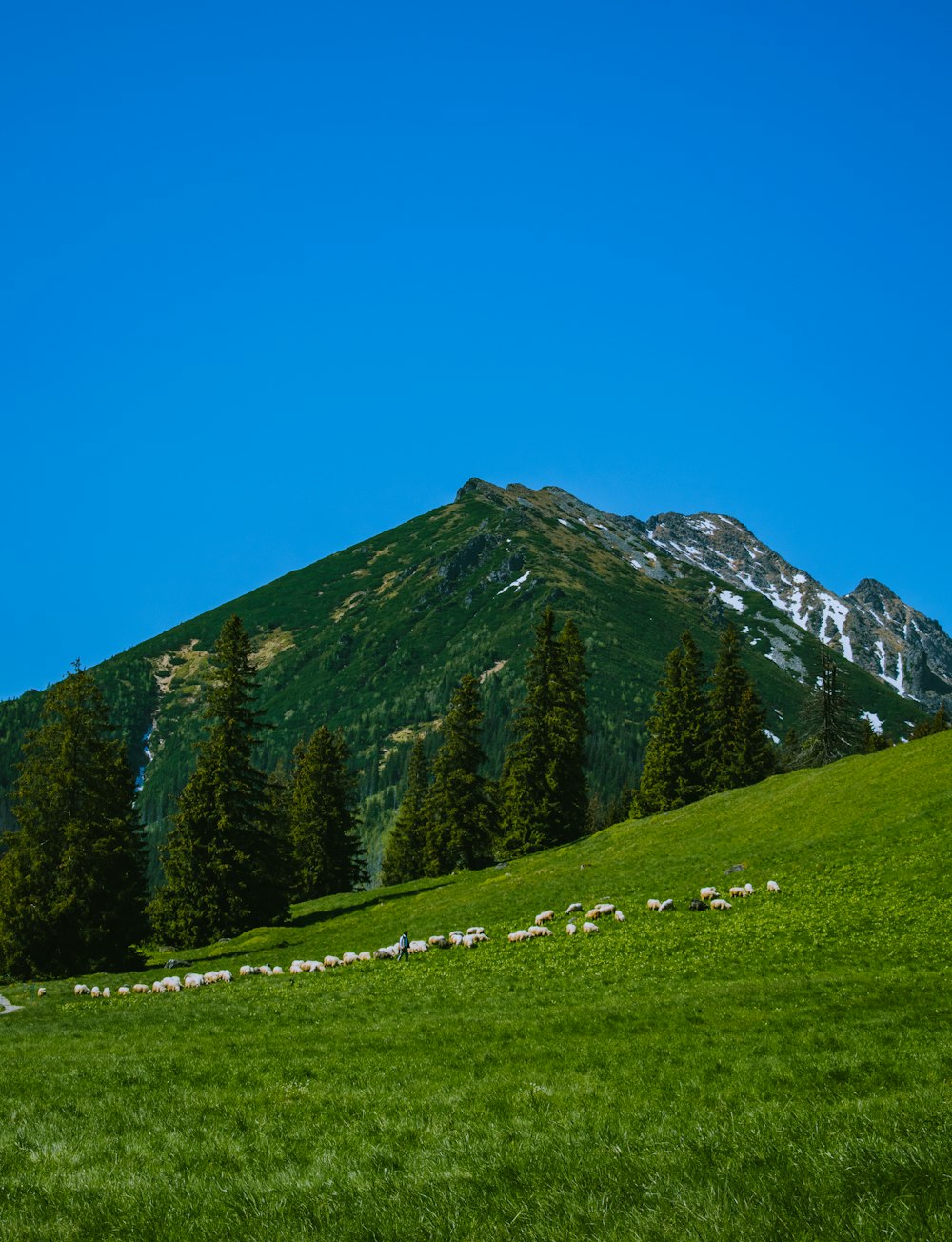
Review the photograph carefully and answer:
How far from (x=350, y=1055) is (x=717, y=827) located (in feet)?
145

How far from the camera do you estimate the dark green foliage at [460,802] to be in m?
88.5

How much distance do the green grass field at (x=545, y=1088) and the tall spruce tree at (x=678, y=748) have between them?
4763 centimetres

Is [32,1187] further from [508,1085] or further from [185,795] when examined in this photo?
[185,795]

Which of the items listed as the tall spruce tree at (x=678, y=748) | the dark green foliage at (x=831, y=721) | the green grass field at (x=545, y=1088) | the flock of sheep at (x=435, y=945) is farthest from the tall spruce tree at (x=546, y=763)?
the flock of sheep at (x=435, y=945)

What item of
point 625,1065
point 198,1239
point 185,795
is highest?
point 185,795

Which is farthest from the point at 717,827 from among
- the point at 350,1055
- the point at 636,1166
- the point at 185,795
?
the point at 636,1166

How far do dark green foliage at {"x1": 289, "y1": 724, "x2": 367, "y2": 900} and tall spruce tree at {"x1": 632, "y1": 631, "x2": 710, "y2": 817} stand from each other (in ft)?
96.1

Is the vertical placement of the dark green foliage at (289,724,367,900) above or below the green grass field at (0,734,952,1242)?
above

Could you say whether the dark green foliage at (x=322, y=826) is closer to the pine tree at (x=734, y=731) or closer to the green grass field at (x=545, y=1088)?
the pine tree at (x=734, y=731)

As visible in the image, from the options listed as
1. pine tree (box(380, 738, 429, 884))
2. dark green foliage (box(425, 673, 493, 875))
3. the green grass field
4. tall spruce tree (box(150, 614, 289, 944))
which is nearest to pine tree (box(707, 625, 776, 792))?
dark green foliage (box(425, 673, 493, 875))

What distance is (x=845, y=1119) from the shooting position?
1316 centimetres

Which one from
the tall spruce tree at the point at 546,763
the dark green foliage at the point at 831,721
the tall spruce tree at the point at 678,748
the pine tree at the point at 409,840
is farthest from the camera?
the pine tree at the point at 409,840

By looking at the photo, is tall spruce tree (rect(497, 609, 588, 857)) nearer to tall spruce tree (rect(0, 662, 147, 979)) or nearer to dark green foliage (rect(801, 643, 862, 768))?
dark green foliage (rect(801, 643, 862, 768))

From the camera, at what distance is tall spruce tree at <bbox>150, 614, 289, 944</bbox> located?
6194cm
